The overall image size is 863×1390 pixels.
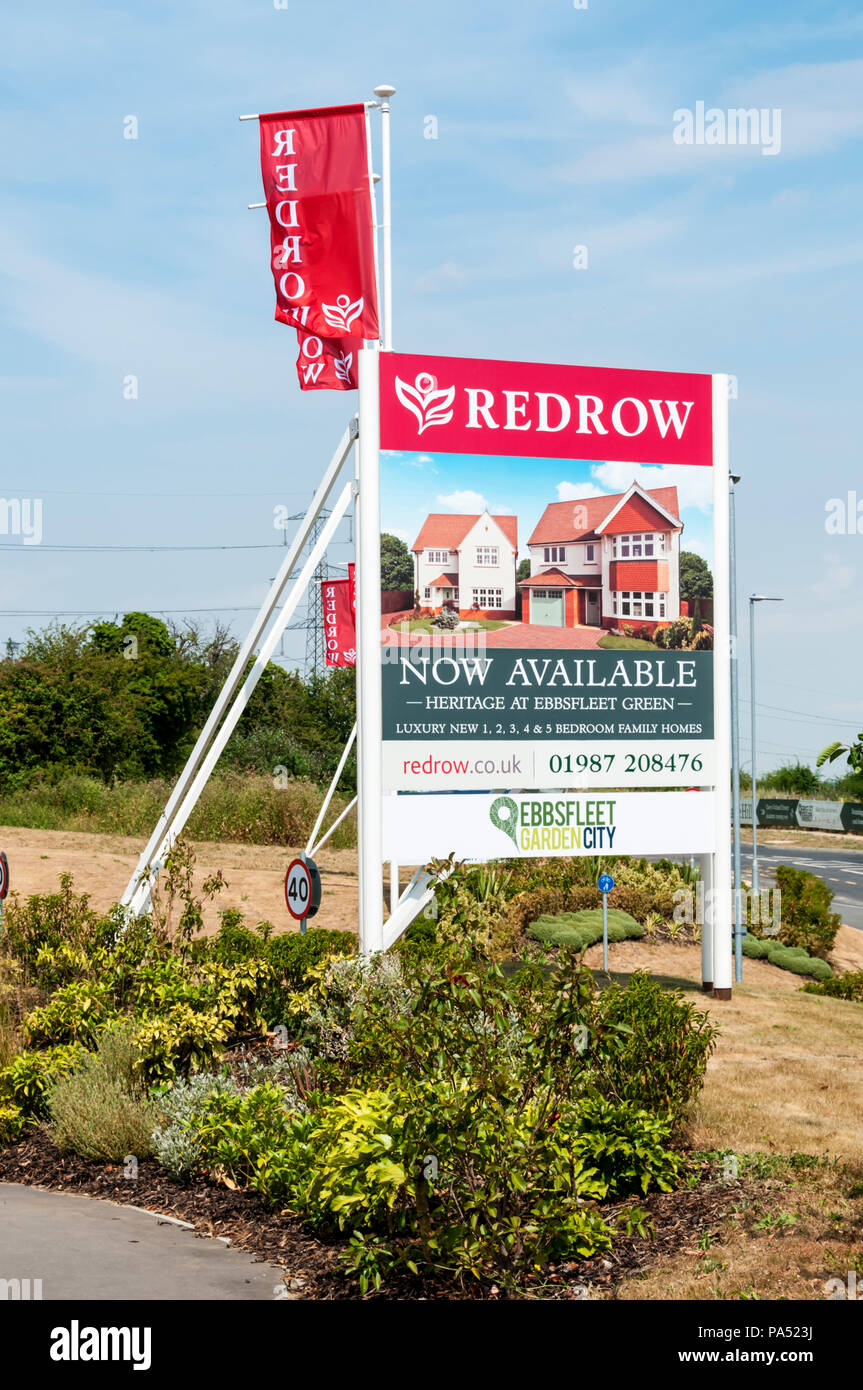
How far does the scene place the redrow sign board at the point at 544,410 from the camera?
12.2 m

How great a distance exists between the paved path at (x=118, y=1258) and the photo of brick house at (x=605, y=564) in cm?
697

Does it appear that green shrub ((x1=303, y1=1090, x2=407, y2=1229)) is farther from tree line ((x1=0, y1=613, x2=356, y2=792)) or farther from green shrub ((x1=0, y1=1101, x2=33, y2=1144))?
tree line ((x1=0, y1=613, x2=356, y2=792))

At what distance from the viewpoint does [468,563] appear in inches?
490

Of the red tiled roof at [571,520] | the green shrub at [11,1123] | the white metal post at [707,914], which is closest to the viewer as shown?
the green shrub at [11,1123]

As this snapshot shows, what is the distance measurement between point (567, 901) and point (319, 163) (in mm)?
10218

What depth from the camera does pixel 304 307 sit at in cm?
1350

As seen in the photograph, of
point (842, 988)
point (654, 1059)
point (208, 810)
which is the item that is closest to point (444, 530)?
point (654, 1059)

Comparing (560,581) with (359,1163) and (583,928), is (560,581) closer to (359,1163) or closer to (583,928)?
(583,928)

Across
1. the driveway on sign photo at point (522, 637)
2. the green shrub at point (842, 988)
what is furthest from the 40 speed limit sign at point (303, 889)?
the green shrub at point (842, 988)

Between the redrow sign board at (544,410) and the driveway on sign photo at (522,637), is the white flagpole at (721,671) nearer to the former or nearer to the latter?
the redrow sign board at (544,410)

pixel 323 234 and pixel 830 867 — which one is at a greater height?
pixel 323 234

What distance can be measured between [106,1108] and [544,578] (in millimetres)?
6490

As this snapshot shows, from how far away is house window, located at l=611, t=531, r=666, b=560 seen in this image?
12.9 metres
